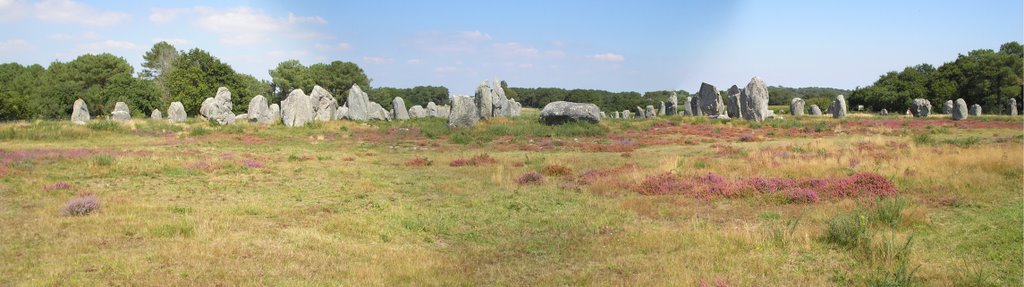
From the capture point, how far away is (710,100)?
59.2 metres

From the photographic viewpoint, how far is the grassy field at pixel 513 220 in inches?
284

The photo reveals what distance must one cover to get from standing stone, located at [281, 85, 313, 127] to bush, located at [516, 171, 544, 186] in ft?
96.9

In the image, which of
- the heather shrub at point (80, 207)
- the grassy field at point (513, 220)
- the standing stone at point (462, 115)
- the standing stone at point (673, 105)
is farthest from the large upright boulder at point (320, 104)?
the standing stone at point (673, 105)

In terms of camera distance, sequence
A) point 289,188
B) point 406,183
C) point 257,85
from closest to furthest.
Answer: point 289,188 → point 406,183 → point 257,85

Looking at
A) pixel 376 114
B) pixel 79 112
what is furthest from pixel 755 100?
pixel 79 112

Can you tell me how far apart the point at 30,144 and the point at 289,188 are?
1888cm

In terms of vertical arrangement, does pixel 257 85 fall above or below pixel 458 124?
above

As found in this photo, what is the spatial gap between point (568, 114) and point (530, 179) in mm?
23686

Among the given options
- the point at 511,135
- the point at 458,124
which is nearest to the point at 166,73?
the point at 458,124

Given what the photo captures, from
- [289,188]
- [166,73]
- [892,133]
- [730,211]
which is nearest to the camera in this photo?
[730,211]

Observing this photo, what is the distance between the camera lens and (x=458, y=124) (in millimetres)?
39812

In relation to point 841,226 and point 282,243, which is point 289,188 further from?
point 841,226

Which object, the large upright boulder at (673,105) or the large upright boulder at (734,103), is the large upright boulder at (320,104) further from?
the large upright boulder at (673,105)

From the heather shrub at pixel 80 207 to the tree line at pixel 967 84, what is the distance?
7994 cm
